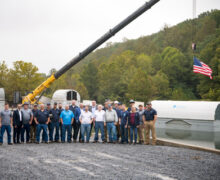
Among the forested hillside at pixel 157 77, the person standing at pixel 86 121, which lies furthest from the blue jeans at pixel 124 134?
the forested hillside at pixel 157 77

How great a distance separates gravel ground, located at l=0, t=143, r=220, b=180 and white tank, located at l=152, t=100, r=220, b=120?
1277cm

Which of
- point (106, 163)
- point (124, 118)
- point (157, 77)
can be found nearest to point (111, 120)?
point (124, 118)

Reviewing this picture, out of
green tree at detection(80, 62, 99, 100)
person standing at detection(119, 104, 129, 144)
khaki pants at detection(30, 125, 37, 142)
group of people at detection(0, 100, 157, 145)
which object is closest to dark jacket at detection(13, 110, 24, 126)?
group of people at detection(0, 100, 157, 145)

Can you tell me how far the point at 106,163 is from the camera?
27.9 ft

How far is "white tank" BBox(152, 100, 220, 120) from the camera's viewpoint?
23.0 meters

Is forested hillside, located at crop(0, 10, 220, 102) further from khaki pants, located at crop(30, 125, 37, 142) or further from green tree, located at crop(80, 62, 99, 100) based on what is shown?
khaki pants, located at crop(30, 125, 37, 142)

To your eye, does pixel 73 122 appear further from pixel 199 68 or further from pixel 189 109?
pixel 189 109

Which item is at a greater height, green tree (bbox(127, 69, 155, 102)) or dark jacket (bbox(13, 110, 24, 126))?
green tree (bbox(127, 69, 155, 102))

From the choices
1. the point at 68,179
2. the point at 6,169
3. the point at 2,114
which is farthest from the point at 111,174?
the point at 2,114

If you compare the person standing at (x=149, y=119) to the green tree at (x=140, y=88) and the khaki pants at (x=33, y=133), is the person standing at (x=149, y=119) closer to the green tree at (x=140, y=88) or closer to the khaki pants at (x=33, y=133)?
the khaki pants at (x=33, y=133)

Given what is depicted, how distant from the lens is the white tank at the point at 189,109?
2305 centimetres

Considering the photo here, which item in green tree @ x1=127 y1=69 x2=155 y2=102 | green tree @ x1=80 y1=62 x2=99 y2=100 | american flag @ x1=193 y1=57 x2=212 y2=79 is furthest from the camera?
→ green tree @ x1=80 y1=62 x2=99 y2=100

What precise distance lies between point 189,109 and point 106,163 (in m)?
17.1

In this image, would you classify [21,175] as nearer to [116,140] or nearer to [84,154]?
[84,154]
